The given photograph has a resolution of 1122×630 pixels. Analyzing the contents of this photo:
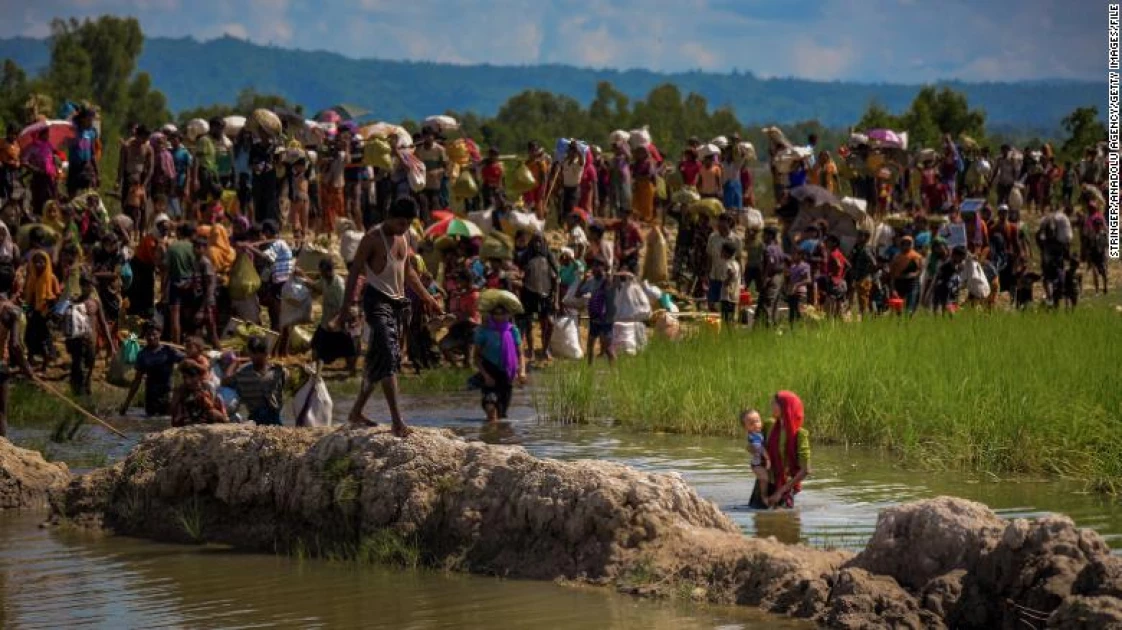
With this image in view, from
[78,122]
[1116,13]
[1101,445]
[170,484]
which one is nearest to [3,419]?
[170,484]

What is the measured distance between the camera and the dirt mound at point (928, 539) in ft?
31.7

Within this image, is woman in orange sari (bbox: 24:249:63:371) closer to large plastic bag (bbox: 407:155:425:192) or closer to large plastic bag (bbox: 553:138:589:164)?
large plastic bag (bbox: 407:155:425:192)

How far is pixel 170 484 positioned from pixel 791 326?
9.54 m

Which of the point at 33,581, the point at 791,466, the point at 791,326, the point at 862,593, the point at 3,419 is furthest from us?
the point at 791,326

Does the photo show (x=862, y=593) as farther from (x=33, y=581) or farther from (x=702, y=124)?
(x=702, y=124)

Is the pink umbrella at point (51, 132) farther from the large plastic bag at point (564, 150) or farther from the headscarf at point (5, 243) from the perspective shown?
the large plastic bag at point (564, 150)

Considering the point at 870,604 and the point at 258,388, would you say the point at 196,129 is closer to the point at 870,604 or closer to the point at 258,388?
the point at 258,388

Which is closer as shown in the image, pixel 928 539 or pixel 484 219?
pixel 928 539

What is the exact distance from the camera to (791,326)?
841 inches

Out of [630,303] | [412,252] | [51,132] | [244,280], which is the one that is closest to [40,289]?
[244,280]

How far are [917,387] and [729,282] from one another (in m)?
7.67

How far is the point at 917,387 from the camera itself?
16.0 meters

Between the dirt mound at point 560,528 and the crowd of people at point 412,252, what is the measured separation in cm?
144

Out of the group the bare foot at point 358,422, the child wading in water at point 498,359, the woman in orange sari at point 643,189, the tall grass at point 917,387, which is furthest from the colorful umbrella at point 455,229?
the bare foot at point 358,422
